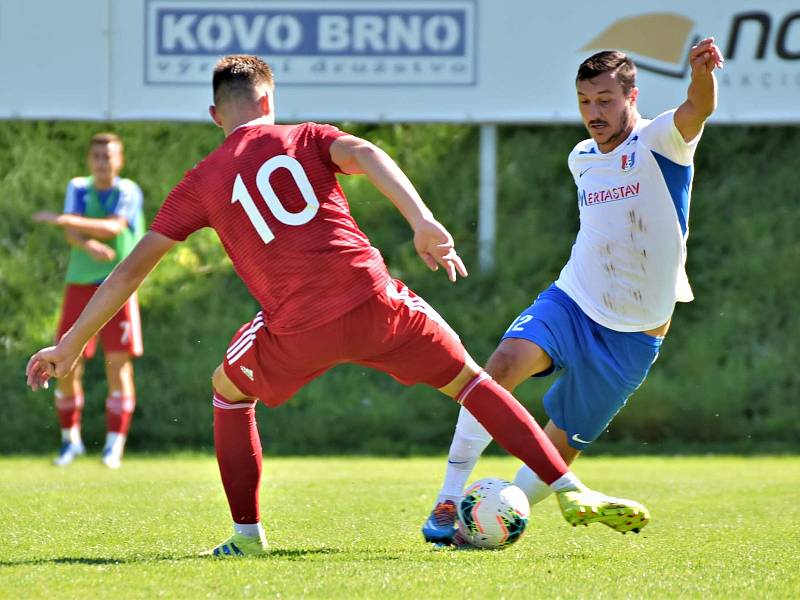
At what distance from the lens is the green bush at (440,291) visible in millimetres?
12398

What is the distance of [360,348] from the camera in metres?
4.90

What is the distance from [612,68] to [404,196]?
1593mm

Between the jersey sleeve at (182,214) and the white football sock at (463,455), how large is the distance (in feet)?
4.96

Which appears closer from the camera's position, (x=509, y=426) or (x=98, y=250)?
(x=509, y=426)

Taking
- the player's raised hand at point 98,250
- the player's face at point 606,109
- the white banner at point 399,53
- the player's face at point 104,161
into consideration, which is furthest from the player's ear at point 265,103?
the white banner at point 399,53

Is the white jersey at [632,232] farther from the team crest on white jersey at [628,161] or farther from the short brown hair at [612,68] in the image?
the short brown hair at [612,68]

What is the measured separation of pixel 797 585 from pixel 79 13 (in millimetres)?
10343

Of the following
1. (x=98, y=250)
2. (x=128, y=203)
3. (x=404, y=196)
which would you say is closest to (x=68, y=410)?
(x=98, y=250)

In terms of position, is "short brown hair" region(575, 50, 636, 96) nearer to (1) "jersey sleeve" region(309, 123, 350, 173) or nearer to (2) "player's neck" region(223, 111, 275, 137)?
(1) "jersey sleeve" region(309, 123, 350, 173)

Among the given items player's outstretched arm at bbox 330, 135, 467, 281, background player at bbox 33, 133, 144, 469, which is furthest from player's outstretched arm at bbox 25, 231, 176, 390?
background player at bbox 33, 133, 144, 469

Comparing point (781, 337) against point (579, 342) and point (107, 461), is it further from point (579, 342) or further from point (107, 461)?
point (579, 342)

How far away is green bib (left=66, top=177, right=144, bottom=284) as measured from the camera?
1047 centimetres

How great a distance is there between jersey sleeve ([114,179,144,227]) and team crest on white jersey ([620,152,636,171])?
567cm

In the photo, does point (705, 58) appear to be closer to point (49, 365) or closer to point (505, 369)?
point (505, 369)
